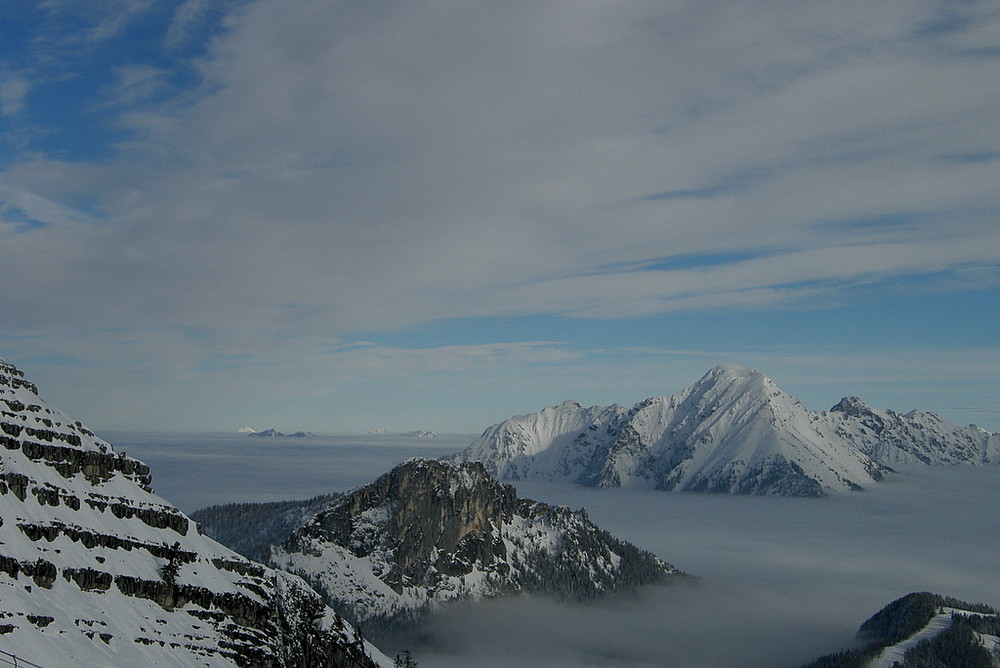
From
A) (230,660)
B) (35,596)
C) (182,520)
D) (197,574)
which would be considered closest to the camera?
(35,596)

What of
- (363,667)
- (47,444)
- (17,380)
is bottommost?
(363,667)

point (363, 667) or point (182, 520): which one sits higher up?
point (182, 520)

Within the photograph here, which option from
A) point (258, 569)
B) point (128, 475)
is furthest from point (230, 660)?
point (128, 475)

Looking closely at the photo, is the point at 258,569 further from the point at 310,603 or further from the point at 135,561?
the point at 135,561

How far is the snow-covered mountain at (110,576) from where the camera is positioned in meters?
89.5

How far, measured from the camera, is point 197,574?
11488 cm

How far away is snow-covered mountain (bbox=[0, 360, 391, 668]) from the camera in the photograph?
294 ft

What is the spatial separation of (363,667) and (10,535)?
68433 millimetres

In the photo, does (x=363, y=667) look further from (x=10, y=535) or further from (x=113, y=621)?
(x=10, y=535)

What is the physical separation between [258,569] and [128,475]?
26.0m

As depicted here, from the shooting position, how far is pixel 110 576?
102000 mm

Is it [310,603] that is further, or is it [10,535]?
[310,603]

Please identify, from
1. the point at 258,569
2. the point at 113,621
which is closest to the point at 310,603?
the point at 258,569

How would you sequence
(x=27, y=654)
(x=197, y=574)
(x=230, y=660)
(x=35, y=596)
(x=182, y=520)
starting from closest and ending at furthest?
(x=27, y=654)
(x=35, y=596)
(x=230, y=660)
(x=197, y=574)
(x=182, y=520)
